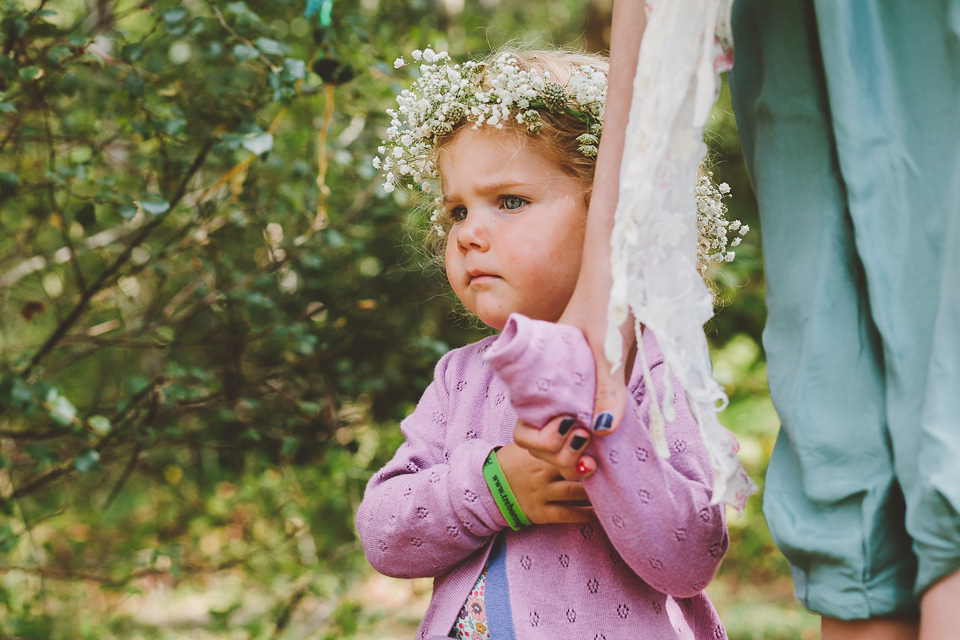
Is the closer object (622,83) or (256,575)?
(622,83)

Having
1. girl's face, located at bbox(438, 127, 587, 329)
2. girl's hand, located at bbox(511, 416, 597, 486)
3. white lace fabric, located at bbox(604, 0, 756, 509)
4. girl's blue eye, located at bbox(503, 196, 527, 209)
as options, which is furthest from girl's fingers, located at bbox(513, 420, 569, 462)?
girl's blue eye, located at bbox(503, 196, 527, 209)

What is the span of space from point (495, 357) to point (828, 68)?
21.5 inches

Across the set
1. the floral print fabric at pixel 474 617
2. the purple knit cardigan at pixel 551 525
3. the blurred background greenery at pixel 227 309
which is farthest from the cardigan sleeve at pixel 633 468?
the blurred background greenery at pixel 227 309

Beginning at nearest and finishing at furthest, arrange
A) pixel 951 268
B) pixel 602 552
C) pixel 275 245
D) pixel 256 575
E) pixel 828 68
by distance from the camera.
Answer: pixel 951 268
pixel 828 68
pixel 602 552
pixel 275 245
pixel 256 575

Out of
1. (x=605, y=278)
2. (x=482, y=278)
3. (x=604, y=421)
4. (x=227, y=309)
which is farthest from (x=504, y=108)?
(x=227, y=309)

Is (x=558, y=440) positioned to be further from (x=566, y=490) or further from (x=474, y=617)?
(x=474, y=617)

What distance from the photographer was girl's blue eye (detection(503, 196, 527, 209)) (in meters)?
1.54

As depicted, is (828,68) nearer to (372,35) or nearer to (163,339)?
(163,339)

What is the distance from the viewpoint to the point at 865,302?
3.50 feet

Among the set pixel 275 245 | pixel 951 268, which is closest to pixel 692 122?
pixel 951 268

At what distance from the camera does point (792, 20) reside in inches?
45.1

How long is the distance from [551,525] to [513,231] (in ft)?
1.64

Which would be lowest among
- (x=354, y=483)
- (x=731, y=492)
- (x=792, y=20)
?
(x=354, y=483)

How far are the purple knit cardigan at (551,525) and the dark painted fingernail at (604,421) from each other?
17 mm
